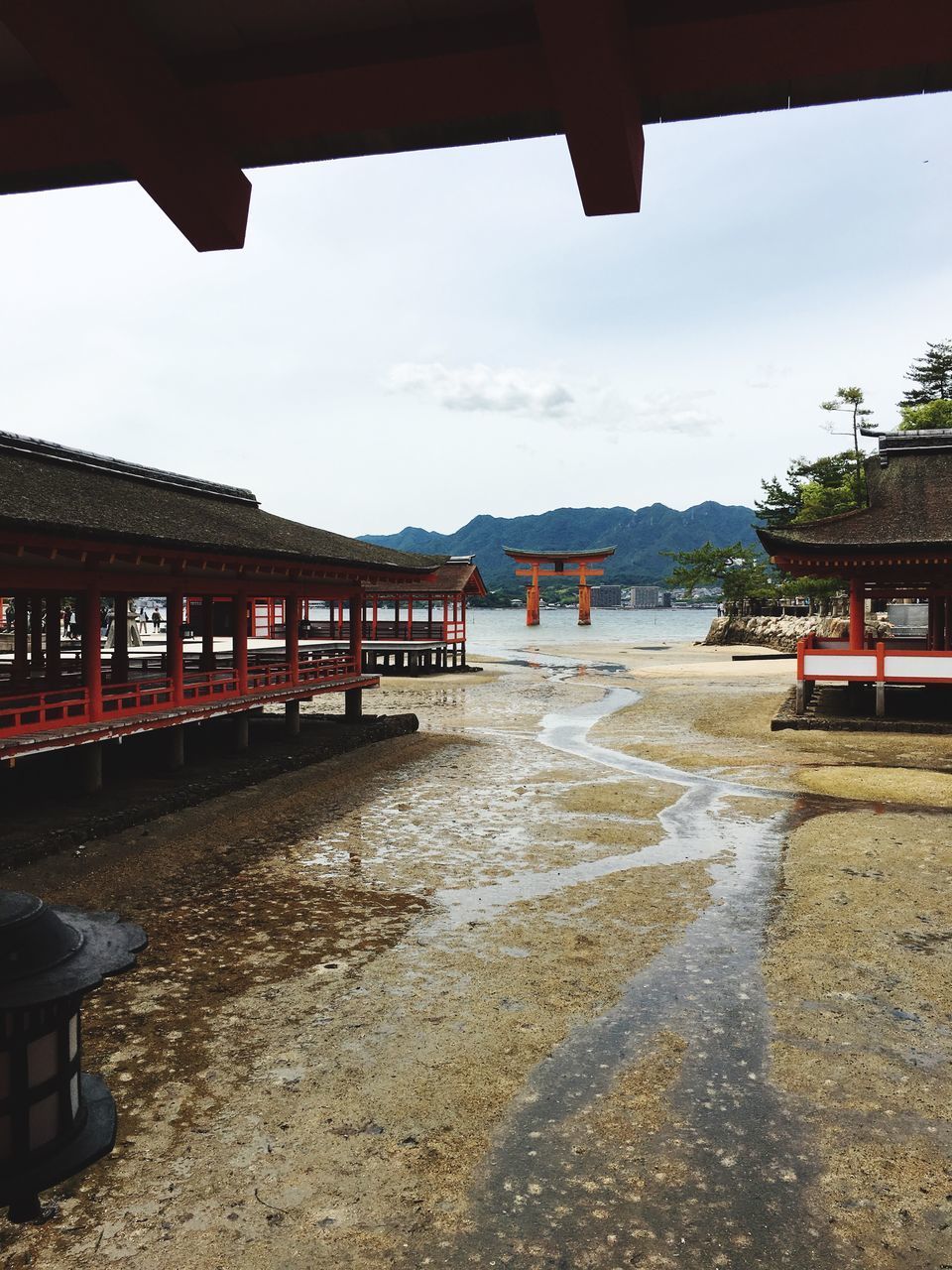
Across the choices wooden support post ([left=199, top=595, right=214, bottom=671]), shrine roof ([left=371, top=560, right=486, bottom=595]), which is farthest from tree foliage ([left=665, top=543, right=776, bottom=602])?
wooden support post ([left=199, top=595, right=214, bottom=671])

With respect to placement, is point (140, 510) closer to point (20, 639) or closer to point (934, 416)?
point (20, 639)

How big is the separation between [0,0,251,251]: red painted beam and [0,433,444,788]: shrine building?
835 centimetres

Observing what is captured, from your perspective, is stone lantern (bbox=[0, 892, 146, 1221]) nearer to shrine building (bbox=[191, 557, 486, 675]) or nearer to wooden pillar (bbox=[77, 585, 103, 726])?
wooden pillar (bbox=[77, 585, 103, 726])

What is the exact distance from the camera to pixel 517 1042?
19.4 feet

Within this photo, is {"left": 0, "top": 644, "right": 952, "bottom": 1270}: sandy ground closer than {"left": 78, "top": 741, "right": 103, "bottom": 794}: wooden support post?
Yes

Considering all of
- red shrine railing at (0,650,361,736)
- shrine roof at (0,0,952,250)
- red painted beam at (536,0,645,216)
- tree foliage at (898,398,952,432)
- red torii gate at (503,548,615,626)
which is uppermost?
tree foliage at (898,398,952,432)

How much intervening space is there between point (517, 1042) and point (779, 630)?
52.6m

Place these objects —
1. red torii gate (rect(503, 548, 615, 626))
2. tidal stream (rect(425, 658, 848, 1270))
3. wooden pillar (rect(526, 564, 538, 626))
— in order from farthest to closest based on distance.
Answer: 1. wooden pillar (rect(526, 564, 538, 626))
2. red torii gate (rect(503, 548, 615, 626))
3. tidal stream (rect(425, 658, 848, 1270))

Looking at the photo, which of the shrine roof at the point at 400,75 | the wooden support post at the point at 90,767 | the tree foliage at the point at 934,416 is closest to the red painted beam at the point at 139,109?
the shrine roof at the point at 400,75

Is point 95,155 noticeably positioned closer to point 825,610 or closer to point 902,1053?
point 902,1053

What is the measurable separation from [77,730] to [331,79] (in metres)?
10.9

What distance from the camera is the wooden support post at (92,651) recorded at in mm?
12031

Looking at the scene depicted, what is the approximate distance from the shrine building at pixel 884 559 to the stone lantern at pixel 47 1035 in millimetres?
18079

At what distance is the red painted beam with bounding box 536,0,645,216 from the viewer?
1715 millimetres
